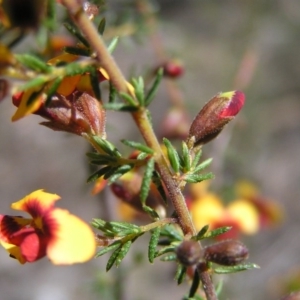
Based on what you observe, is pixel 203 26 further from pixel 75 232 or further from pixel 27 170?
pixel 75 232

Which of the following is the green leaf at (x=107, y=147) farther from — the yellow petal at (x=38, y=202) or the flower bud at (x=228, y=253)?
the flower bud at (x=228, y=253)

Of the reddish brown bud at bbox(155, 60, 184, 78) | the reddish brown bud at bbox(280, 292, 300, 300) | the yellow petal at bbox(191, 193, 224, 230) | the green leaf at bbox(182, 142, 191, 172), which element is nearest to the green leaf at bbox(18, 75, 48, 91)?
the green leaf at bbox(182, 142, 191, 172)

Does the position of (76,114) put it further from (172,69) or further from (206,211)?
(206,211)

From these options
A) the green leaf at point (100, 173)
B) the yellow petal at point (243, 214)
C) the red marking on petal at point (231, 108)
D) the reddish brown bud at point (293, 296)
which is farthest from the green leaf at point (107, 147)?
the yellow petal at point (243, 214)

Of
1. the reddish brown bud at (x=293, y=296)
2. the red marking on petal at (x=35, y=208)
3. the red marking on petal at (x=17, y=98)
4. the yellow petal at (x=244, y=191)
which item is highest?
the red marking on petal at (x=17, y=98)

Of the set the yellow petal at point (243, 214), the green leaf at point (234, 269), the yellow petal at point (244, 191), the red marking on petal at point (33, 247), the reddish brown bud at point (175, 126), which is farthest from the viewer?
the yellow petal at point (244, 191)

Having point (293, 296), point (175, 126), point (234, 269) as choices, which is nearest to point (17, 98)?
point (234, 269)
